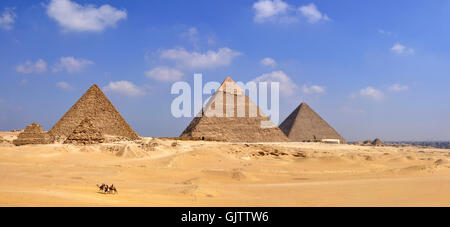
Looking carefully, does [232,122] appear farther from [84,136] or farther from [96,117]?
[84,136]

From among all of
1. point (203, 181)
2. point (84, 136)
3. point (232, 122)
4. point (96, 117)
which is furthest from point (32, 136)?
point (232, 122)

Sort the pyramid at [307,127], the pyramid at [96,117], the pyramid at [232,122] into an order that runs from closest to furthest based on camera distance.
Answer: the pyramid at [96,117] → the pyramid at [232,122] → the pyramid at [307,127]

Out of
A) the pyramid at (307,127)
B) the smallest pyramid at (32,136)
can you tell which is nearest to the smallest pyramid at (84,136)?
the smallest pyramid at (32,136)

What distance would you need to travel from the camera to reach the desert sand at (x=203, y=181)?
627 cm

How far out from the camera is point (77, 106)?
29.6 meters

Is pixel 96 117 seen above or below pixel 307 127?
above

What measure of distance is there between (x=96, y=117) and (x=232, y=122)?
1659 cm

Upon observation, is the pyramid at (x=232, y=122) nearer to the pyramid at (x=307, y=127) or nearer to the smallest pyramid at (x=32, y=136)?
the pyramid at (x=307, y=127)

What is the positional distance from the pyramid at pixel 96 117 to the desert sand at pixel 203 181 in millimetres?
10193

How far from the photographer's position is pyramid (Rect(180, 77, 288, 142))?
129 feet

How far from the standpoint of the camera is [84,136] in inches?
804
